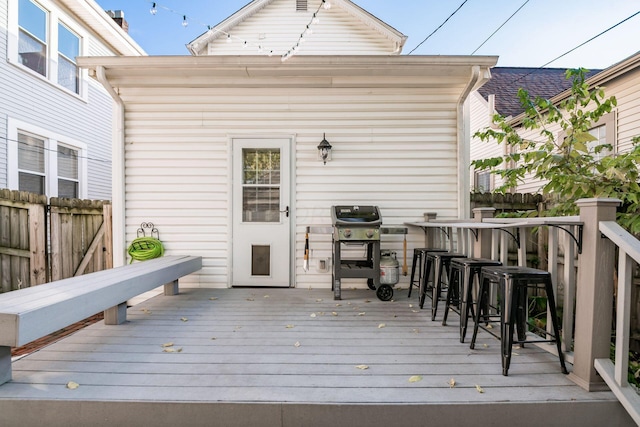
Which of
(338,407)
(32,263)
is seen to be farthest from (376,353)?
(32,263)

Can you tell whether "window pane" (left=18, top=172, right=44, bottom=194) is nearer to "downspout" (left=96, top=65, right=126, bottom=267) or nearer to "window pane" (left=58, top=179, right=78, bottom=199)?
"window pane" (left=58, top=179, right=78, bottom=199)

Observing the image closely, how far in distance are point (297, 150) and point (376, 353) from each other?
2.91 m

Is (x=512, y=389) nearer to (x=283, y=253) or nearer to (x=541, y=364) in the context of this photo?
(x=541, y=364)

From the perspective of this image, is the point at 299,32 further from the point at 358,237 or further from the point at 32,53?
the point at 358,237

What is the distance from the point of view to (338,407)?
1.71 m

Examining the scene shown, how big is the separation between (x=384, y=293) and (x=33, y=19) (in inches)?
311

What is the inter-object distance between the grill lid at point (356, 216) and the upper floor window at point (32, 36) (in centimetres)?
656

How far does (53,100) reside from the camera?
6.83 meters

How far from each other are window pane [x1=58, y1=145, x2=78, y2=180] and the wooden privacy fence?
100 inches

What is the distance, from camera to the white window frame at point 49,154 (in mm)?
5961

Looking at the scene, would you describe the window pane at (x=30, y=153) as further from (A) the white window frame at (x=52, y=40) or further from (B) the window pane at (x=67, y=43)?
(B) the window pane at (x=67, y=43)

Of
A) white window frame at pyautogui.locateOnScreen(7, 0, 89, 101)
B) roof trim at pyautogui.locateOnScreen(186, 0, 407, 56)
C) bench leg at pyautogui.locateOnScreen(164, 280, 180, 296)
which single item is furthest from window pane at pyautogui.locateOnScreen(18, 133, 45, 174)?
bench leg at pyautogui.locateOnScreen(164, 280, 180, 296)

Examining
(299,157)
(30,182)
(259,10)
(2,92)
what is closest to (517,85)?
(259,10)

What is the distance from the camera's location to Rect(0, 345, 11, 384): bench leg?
1851 mm
